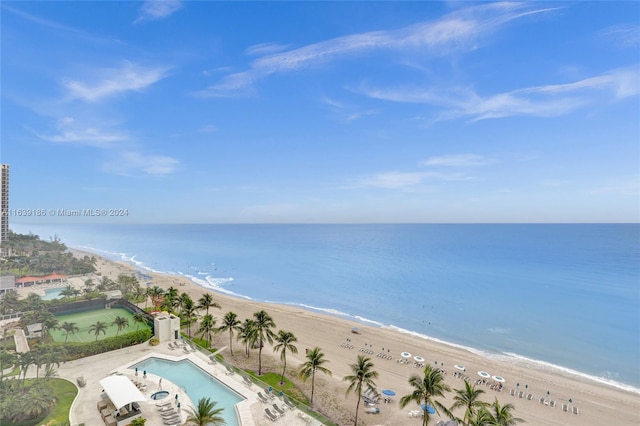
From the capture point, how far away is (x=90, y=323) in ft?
142

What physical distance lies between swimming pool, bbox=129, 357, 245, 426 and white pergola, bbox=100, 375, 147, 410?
460 cm

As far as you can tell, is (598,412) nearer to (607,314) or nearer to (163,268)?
(607,314)

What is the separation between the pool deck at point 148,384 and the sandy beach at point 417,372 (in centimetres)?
583

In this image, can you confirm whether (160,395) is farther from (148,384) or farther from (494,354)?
(494,354)

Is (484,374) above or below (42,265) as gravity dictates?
below

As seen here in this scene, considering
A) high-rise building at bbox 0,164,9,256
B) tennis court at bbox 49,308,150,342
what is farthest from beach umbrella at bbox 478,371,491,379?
high-rise building at bbox 0,164,9,256

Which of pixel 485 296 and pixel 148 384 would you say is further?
pixel 485 296

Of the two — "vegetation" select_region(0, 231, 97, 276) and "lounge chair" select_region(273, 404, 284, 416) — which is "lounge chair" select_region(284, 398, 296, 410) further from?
"vegetation" select_region(0, 231, 97, 276)

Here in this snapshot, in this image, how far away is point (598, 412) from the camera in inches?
1230

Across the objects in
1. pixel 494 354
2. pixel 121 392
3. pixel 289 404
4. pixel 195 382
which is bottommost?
pixel 494 354

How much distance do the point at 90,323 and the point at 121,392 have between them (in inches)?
1099

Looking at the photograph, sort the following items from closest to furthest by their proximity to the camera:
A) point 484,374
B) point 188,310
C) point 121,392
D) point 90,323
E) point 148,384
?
1. point 121,392
2. point 148,384
3. point 484,374
4. point 188,310
5. point 90,323

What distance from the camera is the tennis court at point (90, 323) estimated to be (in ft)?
124

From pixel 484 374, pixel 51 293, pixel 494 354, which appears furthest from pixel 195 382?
pixel 51 293
